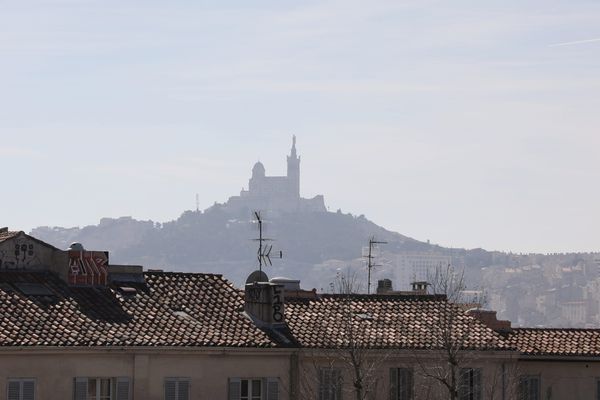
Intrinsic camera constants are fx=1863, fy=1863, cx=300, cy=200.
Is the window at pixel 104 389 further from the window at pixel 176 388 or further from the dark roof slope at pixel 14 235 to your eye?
the dark roof slope at pixel 14 235

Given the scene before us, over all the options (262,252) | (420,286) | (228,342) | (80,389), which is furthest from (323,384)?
(420,286)

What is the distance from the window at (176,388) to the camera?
64.5 metres

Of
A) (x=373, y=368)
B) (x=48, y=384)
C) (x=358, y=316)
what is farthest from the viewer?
(x=358, y=316)

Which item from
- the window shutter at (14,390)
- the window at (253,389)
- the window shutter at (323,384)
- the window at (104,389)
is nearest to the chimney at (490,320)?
the window shutter at (323,384)

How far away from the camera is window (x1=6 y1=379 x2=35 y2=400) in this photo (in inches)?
2414

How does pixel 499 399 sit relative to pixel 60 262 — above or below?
below

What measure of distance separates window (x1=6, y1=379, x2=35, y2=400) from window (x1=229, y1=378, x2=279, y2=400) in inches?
291

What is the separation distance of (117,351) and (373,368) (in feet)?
31.3

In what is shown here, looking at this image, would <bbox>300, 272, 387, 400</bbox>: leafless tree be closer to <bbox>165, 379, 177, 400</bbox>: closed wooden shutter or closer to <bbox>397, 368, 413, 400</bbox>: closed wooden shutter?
<bbox>397, 368, 413, 400</bbox>: closed wooden shutter

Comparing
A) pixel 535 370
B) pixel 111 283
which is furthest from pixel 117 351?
pixel 535 370

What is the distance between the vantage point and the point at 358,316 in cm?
7106

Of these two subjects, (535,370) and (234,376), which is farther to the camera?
(535,370)

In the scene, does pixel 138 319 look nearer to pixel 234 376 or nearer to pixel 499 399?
pixel 234 376

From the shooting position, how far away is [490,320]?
251 feet
